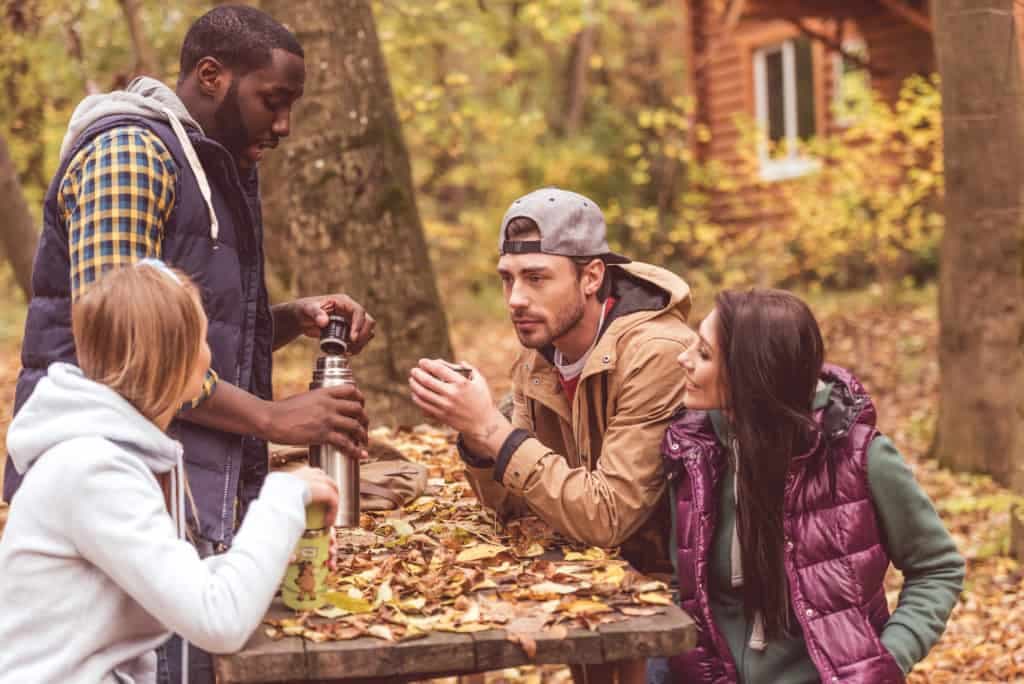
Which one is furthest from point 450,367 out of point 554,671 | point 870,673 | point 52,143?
point 52,143

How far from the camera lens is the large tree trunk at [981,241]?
7.33m

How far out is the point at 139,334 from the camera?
2.46 metres

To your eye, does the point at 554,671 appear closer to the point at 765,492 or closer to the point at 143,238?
the point at 765,492

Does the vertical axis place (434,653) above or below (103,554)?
below

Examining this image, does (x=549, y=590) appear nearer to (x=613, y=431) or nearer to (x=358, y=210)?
(x=613, y=431)

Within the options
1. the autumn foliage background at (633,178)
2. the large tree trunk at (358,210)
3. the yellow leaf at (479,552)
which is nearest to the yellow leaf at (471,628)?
the yellow leaf at (479,552)

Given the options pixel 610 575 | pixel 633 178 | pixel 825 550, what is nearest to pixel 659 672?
pixel 610 575

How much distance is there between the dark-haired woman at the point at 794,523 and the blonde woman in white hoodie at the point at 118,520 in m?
1.02

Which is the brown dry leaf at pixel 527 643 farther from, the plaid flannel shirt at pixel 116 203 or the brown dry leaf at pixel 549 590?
the plaid flannel shirt at pixel 116 203

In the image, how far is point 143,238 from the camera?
114 inches

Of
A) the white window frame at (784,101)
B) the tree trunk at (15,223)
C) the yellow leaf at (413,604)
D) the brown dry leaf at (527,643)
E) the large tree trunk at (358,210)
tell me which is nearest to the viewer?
the brown dry leaf at (527,643)

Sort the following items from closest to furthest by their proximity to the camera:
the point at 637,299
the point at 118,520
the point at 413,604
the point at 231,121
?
the point at 118,520
the point at 413,604
the point at 231,121
the point at 637,299

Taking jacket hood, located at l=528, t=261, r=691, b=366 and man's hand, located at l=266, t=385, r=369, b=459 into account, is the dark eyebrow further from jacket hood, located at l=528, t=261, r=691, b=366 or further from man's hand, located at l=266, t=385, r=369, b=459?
man's hand, located at l=266, t=385, r=369, b=459

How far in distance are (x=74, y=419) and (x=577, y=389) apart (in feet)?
4.68
